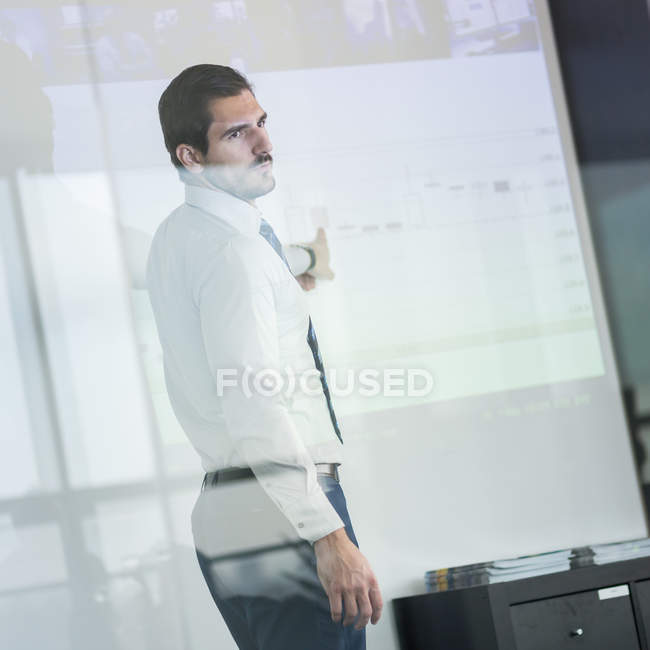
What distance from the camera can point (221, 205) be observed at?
8.26ft

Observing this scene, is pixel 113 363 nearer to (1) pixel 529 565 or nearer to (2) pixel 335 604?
(2) pixel 335 604

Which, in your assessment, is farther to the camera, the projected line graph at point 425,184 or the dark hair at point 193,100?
the projected line graph at point 425,184

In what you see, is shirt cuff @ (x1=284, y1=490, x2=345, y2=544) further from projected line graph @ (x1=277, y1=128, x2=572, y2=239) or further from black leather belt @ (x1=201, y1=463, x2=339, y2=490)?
projected line graph @ (x1=277, y1=128, x2=572, y2=239)

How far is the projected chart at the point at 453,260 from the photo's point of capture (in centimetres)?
270

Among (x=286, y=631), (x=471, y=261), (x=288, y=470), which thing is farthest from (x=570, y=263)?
(x=286, y=631)

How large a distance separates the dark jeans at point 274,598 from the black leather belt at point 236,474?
10 centimetres

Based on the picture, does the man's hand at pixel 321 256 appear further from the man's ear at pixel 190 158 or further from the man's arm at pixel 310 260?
the man's ear at pixel 190 158

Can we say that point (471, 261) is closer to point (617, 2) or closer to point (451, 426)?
point (451, 426)

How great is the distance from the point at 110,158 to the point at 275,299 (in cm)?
58

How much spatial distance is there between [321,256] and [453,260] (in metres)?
0.42

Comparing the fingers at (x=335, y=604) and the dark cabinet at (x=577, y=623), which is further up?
the fingers at (x=335, y=604)

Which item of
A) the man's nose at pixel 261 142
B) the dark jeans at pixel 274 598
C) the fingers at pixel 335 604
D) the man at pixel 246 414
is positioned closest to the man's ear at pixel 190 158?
the man at pixel 246 414

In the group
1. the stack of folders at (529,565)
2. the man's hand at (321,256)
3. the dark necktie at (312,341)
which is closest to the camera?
the stack of folders at (529,565)

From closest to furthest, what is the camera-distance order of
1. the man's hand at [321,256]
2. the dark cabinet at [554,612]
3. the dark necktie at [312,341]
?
the dark cabinet at [554,612] < the dark necktie at [312,341] < the man's hand at [321,256]
